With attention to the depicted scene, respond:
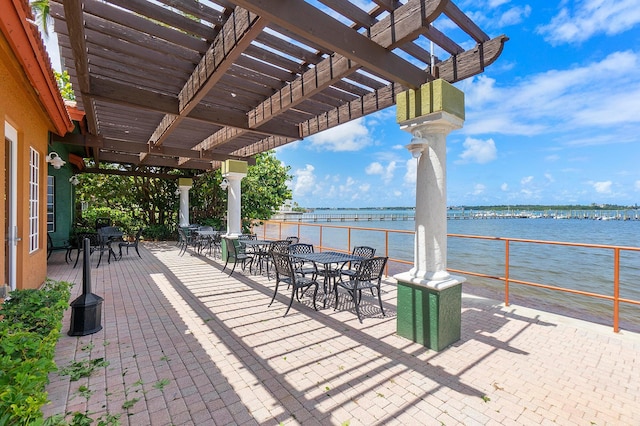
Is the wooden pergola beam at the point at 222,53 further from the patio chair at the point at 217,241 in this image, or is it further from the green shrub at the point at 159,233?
the green shrub at the point at 159,233

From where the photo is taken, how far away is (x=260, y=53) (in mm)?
3217

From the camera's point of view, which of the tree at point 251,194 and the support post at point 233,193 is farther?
the tree at point 251,194

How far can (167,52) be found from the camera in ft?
10.4

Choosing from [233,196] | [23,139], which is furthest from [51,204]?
[23,139]

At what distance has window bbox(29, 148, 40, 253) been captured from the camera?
4281 millimetres

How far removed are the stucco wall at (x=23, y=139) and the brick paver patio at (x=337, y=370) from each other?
1.13 meters

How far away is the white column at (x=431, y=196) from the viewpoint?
10.6 feet

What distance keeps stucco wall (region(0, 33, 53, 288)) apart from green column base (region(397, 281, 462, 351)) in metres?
4.01

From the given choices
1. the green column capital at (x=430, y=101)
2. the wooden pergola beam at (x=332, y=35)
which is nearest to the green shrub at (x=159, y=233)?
the green column capital at (x=430, y=101)

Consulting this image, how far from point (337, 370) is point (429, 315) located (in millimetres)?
1143

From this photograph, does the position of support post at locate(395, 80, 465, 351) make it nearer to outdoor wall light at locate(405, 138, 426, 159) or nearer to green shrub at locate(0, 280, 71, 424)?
outdoor wall light at locate(405, 138, 426, 159)

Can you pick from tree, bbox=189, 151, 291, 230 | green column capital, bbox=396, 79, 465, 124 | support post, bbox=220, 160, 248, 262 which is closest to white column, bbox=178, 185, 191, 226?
tree, bbox=189, 151, 291, 230

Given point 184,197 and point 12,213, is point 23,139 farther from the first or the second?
point 184,197

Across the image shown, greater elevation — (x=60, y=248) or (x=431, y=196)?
(x=431, y=196)
